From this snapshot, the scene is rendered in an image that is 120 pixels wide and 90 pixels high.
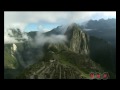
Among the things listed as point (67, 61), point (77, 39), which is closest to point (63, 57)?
point (67, 61)

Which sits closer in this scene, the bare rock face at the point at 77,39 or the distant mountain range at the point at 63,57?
the distant mountain range at the point at 63,57

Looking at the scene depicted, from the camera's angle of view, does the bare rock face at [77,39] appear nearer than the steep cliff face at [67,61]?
No

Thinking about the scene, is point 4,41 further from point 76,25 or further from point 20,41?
point 76,25

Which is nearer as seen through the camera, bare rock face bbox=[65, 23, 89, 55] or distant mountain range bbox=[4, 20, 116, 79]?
distant mountain range bbox=[4, 20, 116, 79]
